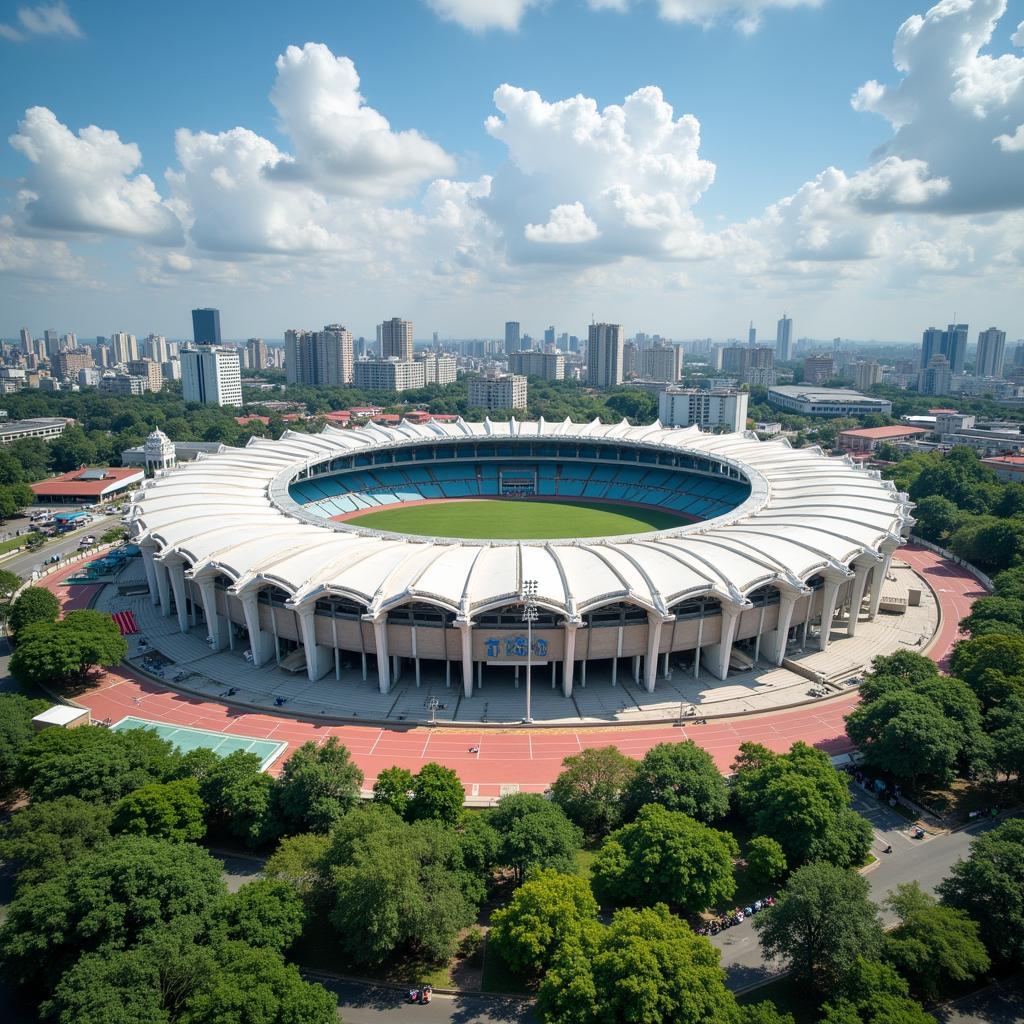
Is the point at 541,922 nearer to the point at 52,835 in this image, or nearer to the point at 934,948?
the point at 934,948

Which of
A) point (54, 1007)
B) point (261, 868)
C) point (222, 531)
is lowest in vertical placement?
point (261, 868)

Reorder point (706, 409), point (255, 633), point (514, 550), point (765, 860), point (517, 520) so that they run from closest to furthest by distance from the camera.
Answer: point (765, 860)
point (255, 633)
point (514, 550)
point (517, 520)
point (706, 409)

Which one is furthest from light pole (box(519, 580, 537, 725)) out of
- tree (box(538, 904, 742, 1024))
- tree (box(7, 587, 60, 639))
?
tree (box(7, 587, 60, 639))

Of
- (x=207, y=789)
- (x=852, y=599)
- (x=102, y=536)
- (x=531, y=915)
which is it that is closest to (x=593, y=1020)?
(x=531, y=915)

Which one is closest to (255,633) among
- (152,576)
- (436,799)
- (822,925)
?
(152,576)

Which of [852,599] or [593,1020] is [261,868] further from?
[852,599]

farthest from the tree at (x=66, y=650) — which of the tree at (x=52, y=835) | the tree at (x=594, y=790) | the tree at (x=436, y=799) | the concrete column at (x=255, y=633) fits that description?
the tree at (x=594, y=790)

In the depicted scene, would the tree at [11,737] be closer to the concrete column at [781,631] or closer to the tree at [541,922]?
the tree at [541,922]
